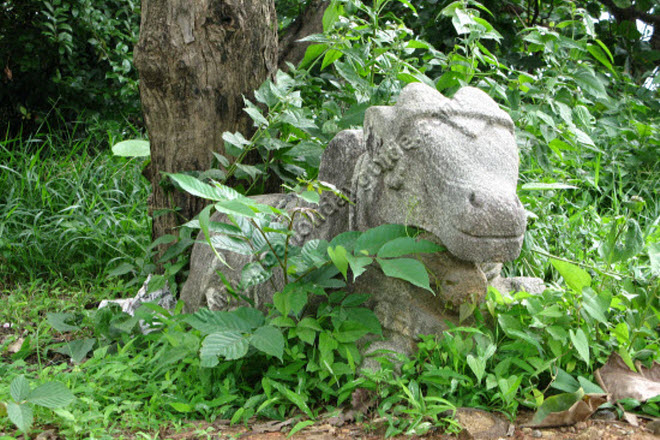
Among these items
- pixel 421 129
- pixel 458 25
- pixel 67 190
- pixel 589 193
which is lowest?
pixel 67 190

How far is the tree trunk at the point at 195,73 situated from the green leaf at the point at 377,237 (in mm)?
1421

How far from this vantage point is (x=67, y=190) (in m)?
4.80

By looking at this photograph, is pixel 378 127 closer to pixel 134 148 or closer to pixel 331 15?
pixel 331 15

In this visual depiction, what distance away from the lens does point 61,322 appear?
3154mm

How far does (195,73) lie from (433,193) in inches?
64.8

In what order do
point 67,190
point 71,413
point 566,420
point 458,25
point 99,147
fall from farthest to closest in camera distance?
point 99,147, point 67,190, point 458,25, point 71,413, point 566,420

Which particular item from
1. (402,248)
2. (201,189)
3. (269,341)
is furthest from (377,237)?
(201,189)

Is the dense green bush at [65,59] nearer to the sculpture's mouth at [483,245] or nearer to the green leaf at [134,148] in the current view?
the green leaf at [134,148]

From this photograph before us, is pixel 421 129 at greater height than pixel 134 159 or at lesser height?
greater

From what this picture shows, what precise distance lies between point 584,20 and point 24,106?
5.03 m

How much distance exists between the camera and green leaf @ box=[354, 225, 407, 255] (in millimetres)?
2223

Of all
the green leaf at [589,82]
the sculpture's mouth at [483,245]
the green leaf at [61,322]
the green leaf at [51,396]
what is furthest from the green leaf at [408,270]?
the green leaf at [589,82]

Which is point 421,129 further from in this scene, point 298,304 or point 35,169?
point 35,169

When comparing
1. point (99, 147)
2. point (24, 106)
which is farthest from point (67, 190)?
point (24, 106)
